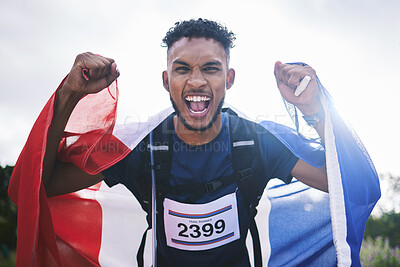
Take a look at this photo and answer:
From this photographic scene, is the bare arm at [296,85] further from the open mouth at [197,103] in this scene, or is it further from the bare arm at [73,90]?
the bare arm at [73,90]

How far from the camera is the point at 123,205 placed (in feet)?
9.02

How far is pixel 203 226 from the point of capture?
85.0 inches

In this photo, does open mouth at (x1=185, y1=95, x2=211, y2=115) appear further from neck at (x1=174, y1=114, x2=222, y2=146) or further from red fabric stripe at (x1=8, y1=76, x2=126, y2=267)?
red fabric stripe at (x1=8, y1=76, x2=126, y2=267)

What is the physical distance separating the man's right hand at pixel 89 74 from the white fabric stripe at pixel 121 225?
1218mm

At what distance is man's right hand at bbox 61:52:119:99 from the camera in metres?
1.74

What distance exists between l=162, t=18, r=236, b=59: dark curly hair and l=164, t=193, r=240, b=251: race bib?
49.9 inches

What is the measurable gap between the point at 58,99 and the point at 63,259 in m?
1.39

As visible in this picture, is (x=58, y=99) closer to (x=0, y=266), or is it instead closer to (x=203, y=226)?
(x=203, y=226)

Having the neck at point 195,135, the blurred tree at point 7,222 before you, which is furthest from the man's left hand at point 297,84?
the blurred tree at point 7,222

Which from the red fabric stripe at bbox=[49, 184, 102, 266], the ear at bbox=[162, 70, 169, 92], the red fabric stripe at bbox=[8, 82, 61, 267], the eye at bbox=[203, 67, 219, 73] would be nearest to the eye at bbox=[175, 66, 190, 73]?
the eye at bbox=[203, 67, 219, 73]

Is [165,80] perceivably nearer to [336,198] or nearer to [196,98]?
[196,98]

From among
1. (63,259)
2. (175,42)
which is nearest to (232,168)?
(175,42)

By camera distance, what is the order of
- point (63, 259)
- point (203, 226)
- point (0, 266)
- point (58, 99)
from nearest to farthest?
point (58, 99) → point (203, 226) → point (63, 259) → point (0, 266)

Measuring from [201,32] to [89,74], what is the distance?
106 cm
